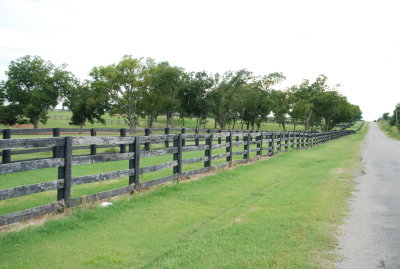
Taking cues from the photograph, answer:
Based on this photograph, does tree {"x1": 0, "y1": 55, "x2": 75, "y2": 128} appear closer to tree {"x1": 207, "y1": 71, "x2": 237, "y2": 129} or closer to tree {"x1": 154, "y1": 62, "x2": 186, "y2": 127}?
tree {"x1": 154, "y1": 62, "x2": 186, "y2": 127}

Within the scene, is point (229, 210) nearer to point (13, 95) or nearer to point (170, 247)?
point (170, 247)

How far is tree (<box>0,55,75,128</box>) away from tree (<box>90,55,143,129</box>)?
5838 millimetres

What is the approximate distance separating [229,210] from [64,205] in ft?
9.99

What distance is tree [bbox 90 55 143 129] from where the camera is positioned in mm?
53875

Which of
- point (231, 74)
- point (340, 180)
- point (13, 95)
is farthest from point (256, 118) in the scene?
point (340, 180)

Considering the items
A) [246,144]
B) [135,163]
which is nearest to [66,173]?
[135,163]

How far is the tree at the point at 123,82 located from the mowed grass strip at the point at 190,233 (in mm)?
47837

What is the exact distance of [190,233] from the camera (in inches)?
211

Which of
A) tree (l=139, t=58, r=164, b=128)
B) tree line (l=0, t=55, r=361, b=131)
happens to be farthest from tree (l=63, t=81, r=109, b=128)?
tree (l=139, t=58, r=164, b=128)

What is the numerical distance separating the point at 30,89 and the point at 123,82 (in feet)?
47.9

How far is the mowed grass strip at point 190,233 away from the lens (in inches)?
166

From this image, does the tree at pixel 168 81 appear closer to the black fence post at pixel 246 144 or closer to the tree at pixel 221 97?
the tree at pixel 221 97

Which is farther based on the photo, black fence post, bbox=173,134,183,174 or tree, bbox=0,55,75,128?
tree, bbox=0,55,75,128

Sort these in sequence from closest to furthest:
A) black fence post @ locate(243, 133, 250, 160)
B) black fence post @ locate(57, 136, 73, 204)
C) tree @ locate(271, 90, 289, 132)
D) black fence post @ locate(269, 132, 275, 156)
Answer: black fence post @ locate(57, 136, 73, 204)
black fence post @ locate(243, 133, 250, 160)
black fence post @ locate(269, 132, 275, 156)
tree @ locate(271, 90, 289, 132)
